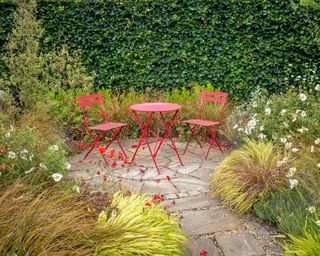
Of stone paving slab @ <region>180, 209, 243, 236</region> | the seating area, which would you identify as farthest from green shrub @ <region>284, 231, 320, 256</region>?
stone paving slab @ <region>180, 209, 243, 236</region>

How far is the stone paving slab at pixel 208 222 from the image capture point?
3282 mm

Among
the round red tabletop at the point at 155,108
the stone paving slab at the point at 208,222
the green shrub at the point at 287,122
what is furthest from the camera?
the round red tabletop at the point at 155,108

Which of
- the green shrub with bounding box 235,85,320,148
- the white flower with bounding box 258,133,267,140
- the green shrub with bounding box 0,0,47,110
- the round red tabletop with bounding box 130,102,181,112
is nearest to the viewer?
the green shrub with bounding box 235,85,320,148

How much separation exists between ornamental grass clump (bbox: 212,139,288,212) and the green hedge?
3592 millimetres

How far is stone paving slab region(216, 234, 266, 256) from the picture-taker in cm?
291

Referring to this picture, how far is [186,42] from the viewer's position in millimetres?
7527

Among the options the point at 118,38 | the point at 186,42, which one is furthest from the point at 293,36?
the point at 118,38

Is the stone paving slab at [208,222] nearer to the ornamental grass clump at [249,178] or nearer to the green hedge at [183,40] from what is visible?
the ornamental grass clump at [249,178]

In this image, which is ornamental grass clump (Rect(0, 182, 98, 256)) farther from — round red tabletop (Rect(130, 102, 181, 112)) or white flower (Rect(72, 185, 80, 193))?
round red tabletop (Rect(130, 102, 181, 112))

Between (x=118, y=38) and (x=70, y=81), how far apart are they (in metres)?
1.42

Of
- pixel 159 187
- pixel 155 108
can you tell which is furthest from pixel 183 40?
pixel 159 187

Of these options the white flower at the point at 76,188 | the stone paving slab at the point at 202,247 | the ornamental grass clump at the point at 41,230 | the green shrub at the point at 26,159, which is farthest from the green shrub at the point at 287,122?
the ornamental grass clump at the point at 41,230

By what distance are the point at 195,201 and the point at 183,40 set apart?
443 cm

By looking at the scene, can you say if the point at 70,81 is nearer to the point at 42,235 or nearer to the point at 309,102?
the point at 309,102
